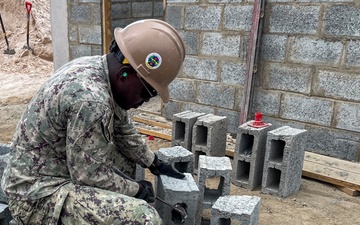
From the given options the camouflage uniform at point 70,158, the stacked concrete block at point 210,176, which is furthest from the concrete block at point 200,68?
the camouflage uniform at point 70,158

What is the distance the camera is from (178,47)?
1988mm

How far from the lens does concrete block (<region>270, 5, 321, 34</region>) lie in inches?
156

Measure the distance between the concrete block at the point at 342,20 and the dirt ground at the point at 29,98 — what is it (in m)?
1.53

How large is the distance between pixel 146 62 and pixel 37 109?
59 cm

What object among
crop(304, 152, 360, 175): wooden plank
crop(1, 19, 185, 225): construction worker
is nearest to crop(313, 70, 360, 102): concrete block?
crop(304, 152, 360, 175): wooden plank

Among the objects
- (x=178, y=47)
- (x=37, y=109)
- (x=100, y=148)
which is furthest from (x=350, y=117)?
(x=37, y=109)

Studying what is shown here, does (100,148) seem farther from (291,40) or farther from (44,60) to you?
(44,60)

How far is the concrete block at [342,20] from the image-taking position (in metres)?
3.73

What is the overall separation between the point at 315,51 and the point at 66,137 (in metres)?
3.03

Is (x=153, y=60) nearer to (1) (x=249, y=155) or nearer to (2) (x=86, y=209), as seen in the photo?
(2) (x=86, y=209)

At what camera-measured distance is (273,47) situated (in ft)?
14.0

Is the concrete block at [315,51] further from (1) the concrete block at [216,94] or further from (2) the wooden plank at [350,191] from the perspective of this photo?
(2) the wooden plank at [350,191]

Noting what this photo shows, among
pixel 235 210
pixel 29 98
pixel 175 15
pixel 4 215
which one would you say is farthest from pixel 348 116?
pixel 29 98

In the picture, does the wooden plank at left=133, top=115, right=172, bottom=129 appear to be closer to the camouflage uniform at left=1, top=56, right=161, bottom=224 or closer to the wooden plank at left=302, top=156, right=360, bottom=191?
the wooden plank at left=302, top=156, right=360, bottom=191
